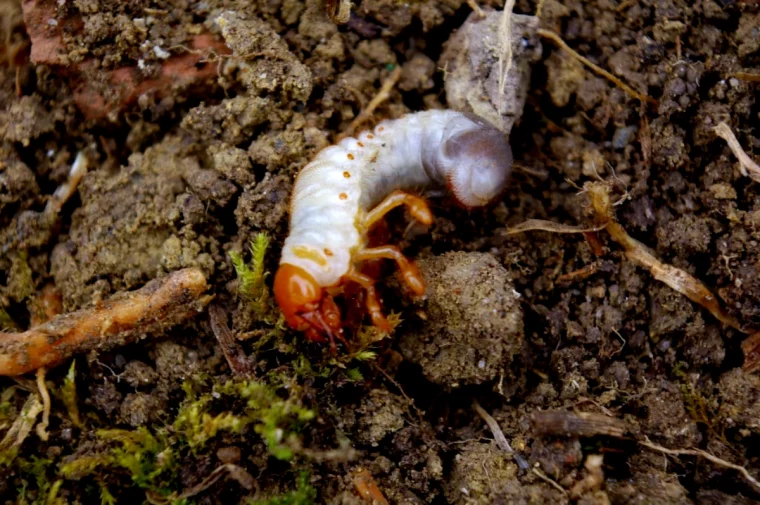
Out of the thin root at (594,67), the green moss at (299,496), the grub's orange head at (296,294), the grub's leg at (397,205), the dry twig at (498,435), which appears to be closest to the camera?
the green moss at (299,496)

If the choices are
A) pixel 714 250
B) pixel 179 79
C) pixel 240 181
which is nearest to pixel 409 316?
pixel 240 181

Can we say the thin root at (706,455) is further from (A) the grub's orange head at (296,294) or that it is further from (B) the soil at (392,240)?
(A) the grub's orange head at (296,294)

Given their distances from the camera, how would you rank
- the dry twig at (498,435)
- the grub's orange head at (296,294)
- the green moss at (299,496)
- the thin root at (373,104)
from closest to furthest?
the green moss at (299,496)
the dry twig at (498,435)
the grub's orange head at (296,294)
the thin root at (373,104)

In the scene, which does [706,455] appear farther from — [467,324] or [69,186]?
[69,186]

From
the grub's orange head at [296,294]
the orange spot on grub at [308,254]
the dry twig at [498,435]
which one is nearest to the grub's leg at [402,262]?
the orange spot on grub at [308,254]

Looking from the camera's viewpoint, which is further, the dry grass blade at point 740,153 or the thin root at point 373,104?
the thin root at point 373,104

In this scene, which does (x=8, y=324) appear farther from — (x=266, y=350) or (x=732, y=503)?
(x=732, y=503)
